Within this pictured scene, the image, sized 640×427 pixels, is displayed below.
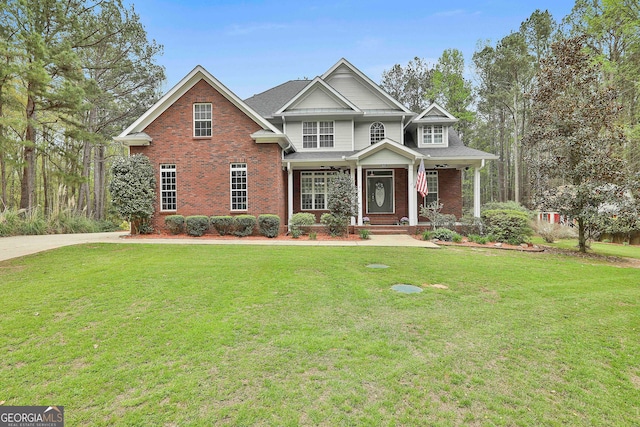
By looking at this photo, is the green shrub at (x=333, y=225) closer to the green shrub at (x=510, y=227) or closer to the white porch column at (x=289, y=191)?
the white porch column at (x=289, y=191)

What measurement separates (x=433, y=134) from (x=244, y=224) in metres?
12.2

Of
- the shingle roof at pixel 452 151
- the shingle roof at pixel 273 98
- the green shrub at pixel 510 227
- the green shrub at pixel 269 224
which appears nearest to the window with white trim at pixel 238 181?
the green shrub at pixel 269 224

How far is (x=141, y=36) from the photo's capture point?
21312 millimetres

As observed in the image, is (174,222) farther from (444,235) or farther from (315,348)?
(315,348)

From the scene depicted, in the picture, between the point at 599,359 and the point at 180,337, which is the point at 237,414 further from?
the point at 599,359

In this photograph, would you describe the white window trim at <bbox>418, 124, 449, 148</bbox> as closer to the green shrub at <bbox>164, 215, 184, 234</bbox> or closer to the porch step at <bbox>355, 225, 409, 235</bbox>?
the porch step at <bbox>355, 225, 409, 235</bbox>

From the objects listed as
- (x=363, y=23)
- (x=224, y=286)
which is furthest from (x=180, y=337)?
(x=363, y=23)

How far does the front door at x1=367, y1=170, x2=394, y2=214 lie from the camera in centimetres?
1820

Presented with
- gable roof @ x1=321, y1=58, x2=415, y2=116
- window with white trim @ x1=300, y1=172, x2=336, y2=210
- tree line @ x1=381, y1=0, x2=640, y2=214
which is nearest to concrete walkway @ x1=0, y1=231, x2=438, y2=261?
window with white trim @ x1=300, y1=172, x2=336, y2=210

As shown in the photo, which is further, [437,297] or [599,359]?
[437,297]

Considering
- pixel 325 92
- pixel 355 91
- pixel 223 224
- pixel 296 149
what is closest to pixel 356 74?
pixel 355 91

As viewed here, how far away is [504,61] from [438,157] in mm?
17952

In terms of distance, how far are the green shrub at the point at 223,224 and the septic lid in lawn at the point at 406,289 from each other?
9.73 m

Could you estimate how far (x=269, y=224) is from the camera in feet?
46.1
